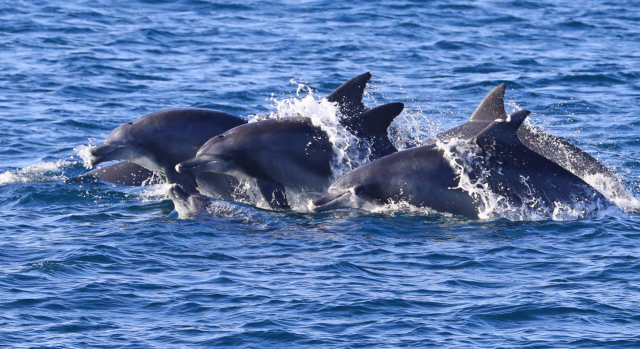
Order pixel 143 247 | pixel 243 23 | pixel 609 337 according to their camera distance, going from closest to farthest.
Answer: pixel 609 337
pixel 143 247
pixel 243 23

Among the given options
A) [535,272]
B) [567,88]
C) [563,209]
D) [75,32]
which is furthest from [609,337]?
[75,32]

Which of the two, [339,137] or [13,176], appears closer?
[339,137]

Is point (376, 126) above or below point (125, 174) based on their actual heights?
above

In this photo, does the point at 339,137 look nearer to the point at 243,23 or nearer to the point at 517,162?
the point at 517,162

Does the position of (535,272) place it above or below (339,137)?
below

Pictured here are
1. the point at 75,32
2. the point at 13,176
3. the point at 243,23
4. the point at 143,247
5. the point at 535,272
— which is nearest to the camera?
the point at 535,272

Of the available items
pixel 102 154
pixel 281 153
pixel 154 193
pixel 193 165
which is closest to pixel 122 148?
pixel 102 154

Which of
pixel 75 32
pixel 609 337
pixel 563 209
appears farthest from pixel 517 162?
pixel 75 32

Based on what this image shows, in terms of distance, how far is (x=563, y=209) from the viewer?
14820 mm

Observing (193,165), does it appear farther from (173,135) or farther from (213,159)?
(173,135)

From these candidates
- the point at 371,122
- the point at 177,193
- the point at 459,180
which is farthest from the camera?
the point at 371,122

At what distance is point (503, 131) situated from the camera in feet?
47.4

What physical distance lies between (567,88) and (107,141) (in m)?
15.5

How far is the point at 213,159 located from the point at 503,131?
478 centimetres
